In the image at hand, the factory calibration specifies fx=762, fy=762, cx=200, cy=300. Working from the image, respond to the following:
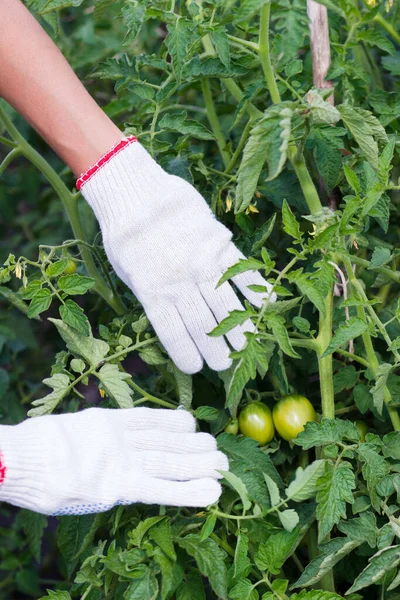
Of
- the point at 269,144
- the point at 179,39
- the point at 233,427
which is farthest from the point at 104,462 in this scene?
the point at 179,39

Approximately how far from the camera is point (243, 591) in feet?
3.10

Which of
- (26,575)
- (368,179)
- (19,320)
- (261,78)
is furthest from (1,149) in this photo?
(368,179)

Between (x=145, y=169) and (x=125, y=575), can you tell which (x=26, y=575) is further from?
(x=145, y=169)

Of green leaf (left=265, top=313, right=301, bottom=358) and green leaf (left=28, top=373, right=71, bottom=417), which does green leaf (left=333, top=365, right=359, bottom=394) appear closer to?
green leaf (left=265, top=313, right=301, bottom=358)

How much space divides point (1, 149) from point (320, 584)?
1671 mm

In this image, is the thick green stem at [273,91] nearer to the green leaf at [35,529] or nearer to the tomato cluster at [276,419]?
the tomato cluster at [276,419]

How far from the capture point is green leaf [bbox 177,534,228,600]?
3.10ft

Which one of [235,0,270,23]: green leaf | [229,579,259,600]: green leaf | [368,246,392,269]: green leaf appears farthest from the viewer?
[368,246,392,269]: green leaf

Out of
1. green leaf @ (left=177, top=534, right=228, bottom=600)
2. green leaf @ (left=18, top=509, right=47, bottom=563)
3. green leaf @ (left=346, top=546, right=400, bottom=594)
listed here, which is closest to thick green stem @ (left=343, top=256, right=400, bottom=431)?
green leaf @ (left=346, top=546, right=400, bottom=594)

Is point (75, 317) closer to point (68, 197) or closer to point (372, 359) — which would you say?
point (68, 197)

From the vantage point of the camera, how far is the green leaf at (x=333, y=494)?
0.94 metres

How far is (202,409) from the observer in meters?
1.10

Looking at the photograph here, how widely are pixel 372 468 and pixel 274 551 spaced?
0.54 feet

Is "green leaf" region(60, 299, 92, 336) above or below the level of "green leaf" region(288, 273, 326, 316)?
above
